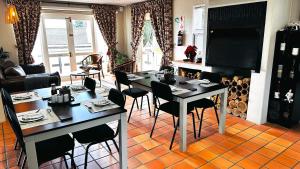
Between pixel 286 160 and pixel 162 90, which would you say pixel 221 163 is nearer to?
pixel 286 160

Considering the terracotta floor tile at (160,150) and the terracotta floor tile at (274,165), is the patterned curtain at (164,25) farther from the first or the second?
the terracotta floor tile at (274,165)

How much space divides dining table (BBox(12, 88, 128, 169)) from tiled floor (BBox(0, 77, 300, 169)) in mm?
485

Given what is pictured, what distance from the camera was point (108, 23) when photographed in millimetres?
6812

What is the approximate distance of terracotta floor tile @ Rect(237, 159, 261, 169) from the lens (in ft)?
7.55

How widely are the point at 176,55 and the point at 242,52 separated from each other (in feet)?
6.94

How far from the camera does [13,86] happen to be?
12.7ft

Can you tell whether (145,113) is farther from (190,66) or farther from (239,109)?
(239,109)

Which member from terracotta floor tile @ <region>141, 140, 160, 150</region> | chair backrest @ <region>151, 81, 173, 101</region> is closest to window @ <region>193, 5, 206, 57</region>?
chair backrest @ <region>151, 81, 173, 101</region>

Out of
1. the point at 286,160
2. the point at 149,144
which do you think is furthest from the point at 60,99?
the point at 286,160

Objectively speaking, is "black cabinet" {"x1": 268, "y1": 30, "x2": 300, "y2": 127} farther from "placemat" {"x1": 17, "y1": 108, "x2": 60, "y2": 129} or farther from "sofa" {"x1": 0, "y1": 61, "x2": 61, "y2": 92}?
"sofa" {"x1": 0, "y1": 61, "x2": 61, "y2": 92}

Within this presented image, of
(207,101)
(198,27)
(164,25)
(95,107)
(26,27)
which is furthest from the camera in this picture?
(26,27)

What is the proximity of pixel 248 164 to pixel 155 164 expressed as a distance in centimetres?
102

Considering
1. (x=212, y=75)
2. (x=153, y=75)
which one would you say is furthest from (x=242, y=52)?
(x=153, y=75)

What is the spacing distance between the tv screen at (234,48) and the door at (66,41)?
429 cm
